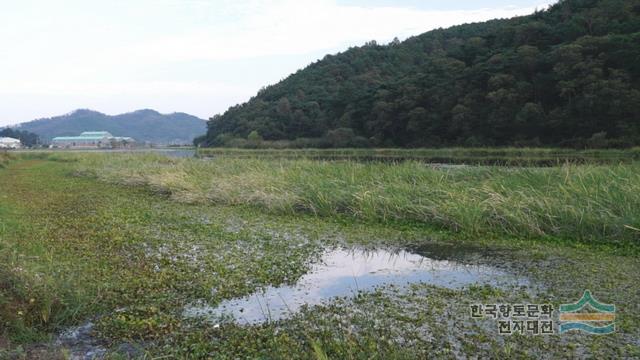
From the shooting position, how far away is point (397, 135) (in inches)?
1801

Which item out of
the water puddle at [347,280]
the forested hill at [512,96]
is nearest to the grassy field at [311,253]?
the water puddle at [347,280]

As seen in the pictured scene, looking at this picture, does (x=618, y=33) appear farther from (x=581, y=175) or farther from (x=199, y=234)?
(x=199, y=234)

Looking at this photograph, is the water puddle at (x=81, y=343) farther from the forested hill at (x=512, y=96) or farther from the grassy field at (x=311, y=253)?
the forested hill at (x=512, y=96)

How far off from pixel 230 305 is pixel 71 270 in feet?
6.42

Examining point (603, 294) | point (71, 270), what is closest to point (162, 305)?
point (71, 270)

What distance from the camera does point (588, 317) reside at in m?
4.09

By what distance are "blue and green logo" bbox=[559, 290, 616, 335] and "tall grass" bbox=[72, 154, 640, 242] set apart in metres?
2.72

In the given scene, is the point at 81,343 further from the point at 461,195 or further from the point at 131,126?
the point at 131,126

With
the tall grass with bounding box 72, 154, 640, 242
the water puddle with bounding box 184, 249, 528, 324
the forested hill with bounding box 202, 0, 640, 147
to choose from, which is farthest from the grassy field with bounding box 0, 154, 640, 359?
the forested hill with bounding box 202, 0, 640, 147

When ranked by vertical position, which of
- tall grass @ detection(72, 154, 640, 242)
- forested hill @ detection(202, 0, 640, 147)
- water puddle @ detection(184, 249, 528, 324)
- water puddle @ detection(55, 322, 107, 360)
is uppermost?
forested hill @ detection(202, 0, 640, 147)

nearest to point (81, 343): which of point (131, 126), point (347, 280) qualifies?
point (347, 280)

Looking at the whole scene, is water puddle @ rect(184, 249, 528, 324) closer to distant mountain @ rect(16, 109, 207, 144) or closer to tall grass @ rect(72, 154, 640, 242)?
tall grass @ rect(72, 154, 640, 242)

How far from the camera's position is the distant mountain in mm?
170875

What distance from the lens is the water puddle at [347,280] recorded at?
4.42m
